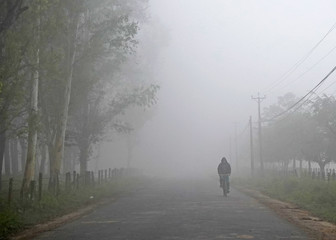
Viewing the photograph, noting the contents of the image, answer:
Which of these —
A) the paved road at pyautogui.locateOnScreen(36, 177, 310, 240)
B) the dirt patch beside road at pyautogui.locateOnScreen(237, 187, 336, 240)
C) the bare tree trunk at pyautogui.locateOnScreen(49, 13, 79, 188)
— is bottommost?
the dirt patch beside road at pyautogui.locateOnScreen(237, 187, 336, 240)

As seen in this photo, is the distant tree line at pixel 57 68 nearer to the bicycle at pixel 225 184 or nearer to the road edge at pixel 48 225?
the road edge at pixel 48 225

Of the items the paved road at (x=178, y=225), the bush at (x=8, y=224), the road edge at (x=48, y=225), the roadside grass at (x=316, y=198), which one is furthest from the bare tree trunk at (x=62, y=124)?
the roadside grass at (x=316, y=198)

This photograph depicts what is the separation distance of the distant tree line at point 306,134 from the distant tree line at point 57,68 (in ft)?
56.0

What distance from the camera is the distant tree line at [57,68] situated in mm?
18781

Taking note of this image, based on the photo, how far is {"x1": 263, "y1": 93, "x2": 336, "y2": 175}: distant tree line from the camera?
39625mm

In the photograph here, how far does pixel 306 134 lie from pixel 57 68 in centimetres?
3308

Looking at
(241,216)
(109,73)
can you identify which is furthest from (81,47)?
(241,216)

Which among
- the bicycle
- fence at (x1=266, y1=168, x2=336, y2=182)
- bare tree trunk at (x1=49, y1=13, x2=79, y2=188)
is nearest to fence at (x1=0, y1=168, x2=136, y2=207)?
bare tree trunk at (x1=49, y1=13, x2=79, y2=188)

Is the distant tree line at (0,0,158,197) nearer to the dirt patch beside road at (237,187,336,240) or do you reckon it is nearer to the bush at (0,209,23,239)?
the bush at (0,209,23,239)

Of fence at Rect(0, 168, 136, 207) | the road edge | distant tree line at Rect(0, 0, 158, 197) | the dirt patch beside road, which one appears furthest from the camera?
distant tree line at Rect(0, 0, 158, 197)

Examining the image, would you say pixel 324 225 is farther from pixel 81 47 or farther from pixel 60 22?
pixel 81 47

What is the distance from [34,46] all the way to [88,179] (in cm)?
1177

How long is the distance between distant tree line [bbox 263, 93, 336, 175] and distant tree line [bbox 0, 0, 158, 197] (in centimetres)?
1708

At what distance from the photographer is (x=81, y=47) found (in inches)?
1083
